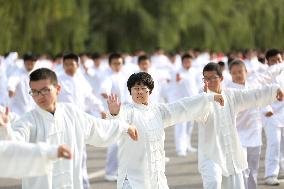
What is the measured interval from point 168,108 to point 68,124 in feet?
4.42

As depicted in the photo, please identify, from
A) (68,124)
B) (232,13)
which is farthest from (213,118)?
(232,13)

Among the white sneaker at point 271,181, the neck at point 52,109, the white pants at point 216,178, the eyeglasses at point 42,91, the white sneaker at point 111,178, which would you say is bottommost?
the white sneaker at point 271,181

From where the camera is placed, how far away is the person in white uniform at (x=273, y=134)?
11141mm

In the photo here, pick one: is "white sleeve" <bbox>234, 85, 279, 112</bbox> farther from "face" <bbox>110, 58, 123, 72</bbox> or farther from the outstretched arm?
"face" <bbox>110, 58, 123, 72</bbox>

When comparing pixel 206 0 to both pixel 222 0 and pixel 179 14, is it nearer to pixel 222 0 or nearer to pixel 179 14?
pixel 222 0

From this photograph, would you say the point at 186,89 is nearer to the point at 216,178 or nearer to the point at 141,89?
the point at 216,178

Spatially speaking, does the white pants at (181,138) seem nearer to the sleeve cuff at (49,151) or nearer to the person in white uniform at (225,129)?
the person in white uniform at (225,129)

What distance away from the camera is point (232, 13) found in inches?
1481

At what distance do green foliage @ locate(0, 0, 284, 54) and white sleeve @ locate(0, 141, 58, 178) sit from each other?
1956cm

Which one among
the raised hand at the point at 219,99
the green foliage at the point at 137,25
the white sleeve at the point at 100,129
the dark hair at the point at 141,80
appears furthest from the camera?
the green foliage at the point at 137,25

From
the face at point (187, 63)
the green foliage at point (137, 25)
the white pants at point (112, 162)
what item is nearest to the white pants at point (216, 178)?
the white pants at point (112, 162)

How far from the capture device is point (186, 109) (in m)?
7.66

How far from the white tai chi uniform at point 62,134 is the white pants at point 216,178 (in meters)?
1.63

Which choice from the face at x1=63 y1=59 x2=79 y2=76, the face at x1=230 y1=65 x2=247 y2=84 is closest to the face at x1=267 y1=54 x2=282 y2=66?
the face at x1=230 y1=65 x2=247 y2=84
